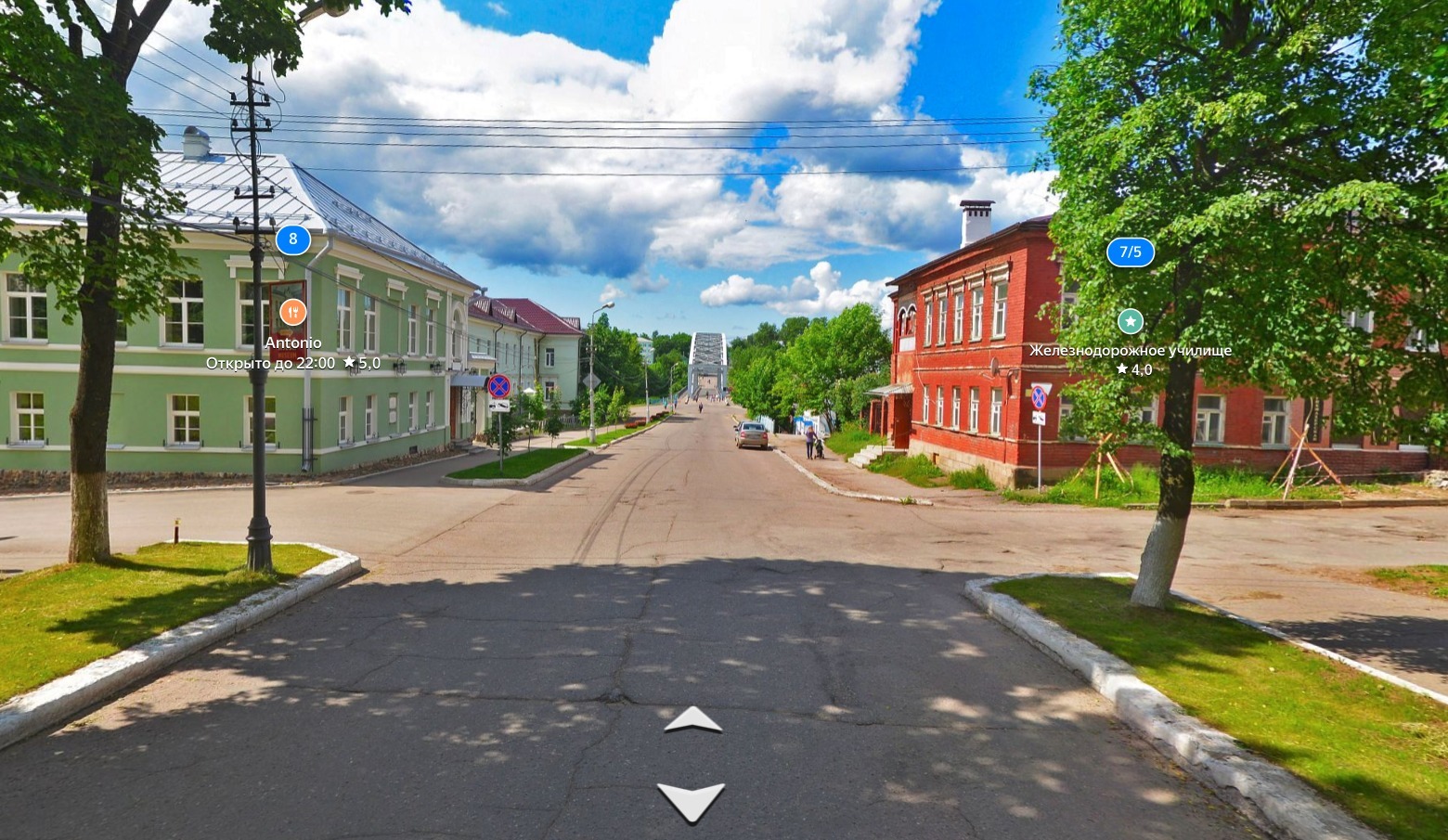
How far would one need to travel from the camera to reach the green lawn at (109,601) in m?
6.70

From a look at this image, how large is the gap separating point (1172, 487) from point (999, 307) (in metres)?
17.7

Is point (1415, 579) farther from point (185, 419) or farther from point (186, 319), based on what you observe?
point (186, 319)

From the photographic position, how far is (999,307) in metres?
25.5

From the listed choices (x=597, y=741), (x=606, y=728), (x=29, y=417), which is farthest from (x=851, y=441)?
(x=597, y=741)

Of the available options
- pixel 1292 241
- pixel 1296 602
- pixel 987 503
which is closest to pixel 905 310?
pixel 987 503

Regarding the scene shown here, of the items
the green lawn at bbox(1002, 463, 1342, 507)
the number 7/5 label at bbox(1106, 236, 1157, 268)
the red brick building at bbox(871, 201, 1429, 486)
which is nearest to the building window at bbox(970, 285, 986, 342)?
the red brick building at bbox(871, 201, 1429, 486)

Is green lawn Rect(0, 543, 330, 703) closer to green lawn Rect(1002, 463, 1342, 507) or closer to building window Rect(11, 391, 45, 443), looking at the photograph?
building window Rect(11, 391, 45, 443)

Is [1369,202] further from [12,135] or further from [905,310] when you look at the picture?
[905,310]

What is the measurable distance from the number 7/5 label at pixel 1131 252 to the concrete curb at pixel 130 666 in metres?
9.70

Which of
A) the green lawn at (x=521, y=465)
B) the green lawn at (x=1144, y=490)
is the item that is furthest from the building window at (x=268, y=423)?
the green lawn at (x=1144, y=490)

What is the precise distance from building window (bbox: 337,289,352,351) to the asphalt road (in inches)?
594

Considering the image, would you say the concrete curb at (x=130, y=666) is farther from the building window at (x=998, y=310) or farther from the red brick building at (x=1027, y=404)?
the building window at (x=998, y=310)

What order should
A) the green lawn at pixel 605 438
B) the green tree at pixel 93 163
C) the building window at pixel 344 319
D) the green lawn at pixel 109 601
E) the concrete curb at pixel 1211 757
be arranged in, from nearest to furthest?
1. the concrete curb at pixel 1211 757
2. the green lawn at pixel 109 601
3. the green tree at pixel 93 163
4. the building window at pixel 344 319
5. the green lawn at pixel 605 438

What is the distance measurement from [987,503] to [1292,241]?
49.0 ft
